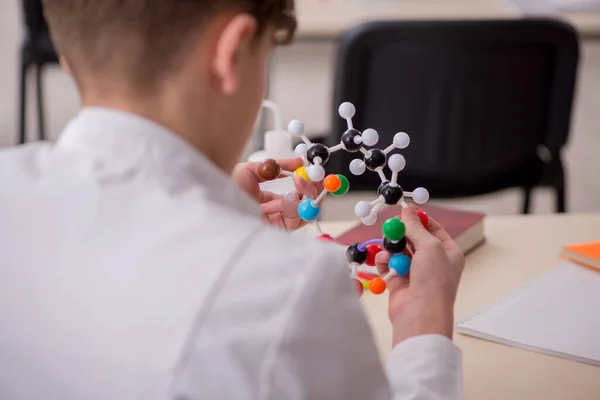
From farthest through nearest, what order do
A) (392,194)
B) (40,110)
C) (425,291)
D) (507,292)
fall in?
(40,110)
(507,292)
(392,194)
(425,291)

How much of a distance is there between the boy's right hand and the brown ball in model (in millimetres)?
182

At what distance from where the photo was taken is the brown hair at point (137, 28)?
1.80 ft

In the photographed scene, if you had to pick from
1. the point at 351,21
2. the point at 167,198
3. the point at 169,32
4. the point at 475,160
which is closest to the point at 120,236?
the point at 167,198

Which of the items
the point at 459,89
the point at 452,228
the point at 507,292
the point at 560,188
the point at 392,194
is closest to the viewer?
the point at 392,194

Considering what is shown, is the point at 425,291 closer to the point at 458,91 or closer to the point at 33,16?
the point at 458,91

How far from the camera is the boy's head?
1.81 ft

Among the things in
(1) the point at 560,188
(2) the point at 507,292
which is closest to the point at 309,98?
(1) the point at 560,188

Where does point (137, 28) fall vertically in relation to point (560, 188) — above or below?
above

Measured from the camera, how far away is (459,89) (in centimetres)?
176

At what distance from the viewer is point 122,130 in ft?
1.84

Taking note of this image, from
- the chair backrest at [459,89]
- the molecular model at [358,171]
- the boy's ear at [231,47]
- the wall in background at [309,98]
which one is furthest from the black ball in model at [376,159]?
the wall in background at [309,98]

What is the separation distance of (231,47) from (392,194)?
1.02 ft

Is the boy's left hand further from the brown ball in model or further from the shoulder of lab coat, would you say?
the shoulder of lab coat

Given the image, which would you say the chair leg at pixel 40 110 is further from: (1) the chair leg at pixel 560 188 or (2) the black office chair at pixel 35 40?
(1) the chair leg at pixel 560 188
